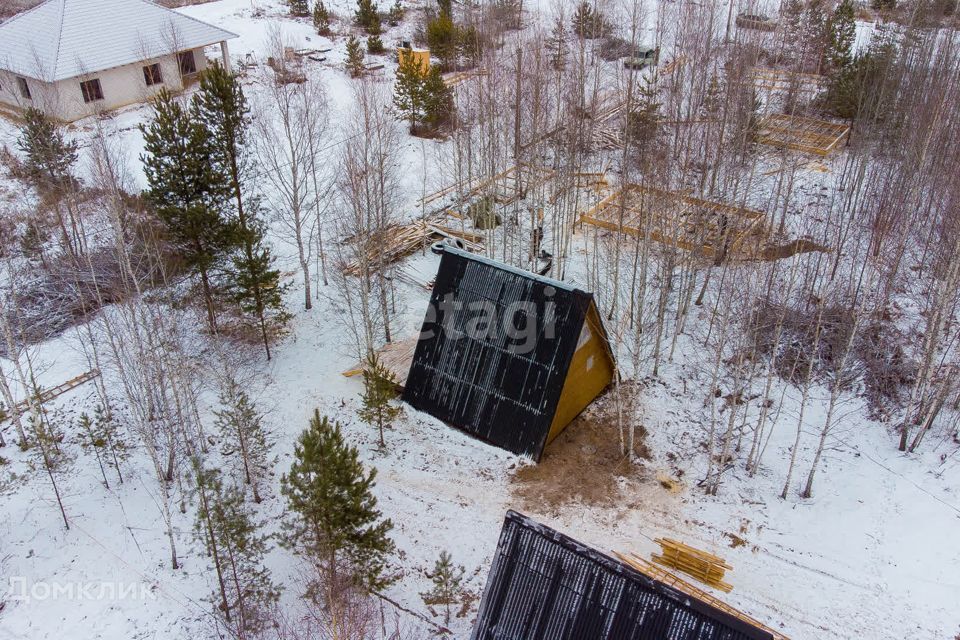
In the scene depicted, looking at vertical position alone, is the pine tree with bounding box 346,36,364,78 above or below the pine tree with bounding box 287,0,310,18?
below

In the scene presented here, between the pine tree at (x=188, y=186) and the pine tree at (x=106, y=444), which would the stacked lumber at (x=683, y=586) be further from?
the pine tree at (x=188, y=186)

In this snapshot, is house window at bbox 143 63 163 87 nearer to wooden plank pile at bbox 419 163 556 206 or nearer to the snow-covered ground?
wooden plank pile at bbox 419 163 556 206

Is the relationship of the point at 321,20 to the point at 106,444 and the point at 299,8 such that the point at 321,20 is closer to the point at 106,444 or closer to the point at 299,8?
the point at 299,8

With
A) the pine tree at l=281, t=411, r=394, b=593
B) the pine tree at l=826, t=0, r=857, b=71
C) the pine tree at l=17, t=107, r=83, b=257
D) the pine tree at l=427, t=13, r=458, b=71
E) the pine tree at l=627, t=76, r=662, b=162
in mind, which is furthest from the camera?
the pine tree at l=427, t=13, r=458, b=71

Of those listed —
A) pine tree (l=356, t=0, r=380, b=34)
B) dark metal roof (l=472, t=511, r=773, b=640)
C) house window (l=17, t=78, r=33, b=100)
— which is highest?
pine tree (l=356, t=0, r=380, b=34)

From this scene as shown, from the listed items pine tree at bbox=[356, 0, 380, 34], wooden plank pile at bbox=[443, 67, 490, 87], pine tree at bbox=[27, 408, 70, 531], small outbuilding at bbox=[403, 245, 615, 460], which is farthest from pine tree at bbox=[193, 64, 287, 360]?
pine tree at bbox=[356, 0, 380, 34]

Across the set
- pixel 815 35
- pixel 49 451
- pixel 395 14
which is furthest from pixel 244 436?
pixel 395 14

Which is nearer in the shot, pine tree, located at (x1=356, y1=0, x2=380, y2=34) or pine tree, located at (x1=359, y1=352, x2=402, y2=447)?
pine tree, located at (x1=359, y1=352, x2=402, y2=447)
